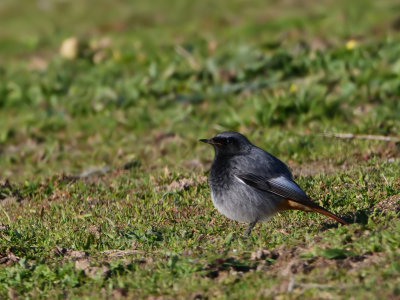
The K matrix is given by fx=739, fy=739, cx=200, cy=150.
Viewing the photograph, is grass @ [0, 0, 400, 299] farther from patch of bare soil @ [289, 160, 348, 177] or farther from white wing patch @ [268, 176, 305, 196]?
white wing patch @ [268, 176, 305, 196]

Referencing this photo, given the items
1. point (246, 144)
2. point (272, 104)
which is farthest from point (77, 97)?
point (246, 144)

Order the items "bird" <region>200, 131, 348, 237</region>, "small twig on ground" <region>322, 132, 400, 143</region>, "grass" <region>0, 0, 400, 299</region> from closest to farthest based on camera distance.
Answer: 1. "grass" <region>0, 0, 400, 299</region>
2. "bird" <region>200, 131, 348, 237</region>
3. "small twig on ground" <region>322, 132, 400, 143</region>

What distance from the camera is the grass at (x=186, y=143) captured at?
5887 millimetres

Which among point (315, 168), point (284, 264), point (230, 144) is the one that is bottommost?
point (315, 168)

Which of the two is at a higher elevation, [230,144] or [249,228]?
[230,144]

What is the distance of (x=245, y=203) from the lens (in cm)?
700

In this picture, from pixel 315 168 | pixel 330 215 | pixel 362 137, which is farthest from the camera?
pixel 362 137

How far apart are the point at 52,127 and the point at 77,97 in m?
1.04

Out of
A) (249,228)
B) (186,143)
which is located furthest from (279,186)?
(186,143)

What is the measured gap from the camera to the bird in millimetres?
6855

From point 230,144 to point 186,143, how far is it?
11.5 ft

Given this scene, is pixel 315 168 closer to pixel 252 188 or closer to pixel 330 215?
pixel 252 188

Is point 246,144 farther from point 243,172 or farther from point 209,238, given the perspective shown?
point 209,238

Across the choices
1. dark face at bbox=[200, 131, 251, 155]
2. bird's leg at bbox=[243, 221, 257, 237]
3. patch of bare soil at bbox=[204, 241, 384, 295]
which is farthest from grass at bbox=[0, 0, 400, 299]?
dark face at bbox=[200, 131, 251, 155]
